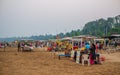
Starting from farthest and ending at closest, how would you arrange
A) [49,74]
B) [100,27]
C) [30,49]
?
[100,27] → [30,49] → [49,74]

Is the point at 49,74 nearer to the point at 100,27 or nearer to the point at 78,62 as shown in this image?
the point at 78,62

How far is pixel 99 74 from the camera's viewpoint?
9266 millimetres

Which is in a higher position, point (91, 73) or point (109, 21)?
point (109, 21)

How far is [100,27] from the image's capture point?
93.1 metres

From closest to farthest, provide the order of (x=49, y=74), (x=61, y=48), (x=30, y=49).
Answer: (x=49, y=74) < (x=61, y=48) < (x=30, y=49)

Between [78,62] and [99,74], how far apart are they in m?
4.37

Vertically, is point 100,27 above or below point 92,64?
above

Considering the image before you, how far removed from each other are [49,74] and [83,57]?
3.98 meters

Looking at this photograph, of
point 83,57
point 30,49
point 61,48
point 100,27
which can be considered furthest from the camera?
point 100,27

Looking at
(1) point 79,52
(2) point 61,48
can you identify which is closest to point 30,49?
(2) point 61,48

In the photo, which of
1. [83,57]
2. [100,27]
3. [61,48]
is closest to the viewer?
[83,57]

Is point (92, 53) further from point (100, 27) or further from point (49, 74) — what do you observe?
point (100, 27)

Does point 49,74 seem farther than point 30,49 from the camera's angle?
No

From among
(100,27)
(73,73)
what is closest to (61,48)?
(73,73)
